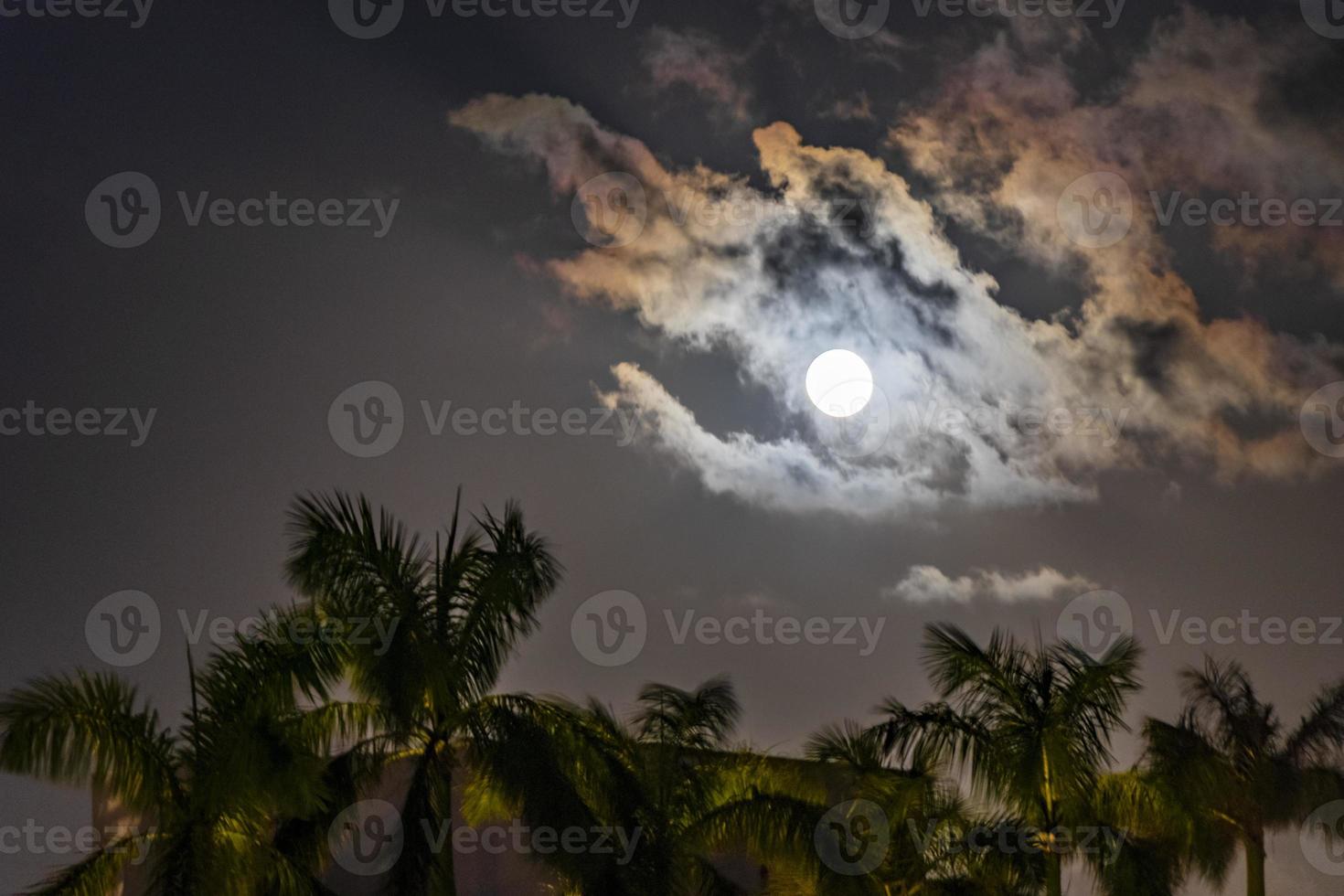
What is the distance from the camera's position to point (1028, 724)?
870 inches

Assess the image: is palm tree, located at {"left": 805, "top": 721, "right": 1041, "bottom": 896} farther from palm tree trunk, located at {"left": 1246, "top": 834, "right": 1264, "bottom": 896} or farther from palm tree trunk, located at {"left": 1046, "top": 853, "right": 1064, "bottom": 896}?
palm tree trunk, located at {"left": 1246, "top": 834, "right": 1264, "bottom": 896}

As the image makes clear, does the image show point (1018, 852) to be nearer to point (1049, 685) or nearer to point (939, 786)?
point (939, 786)

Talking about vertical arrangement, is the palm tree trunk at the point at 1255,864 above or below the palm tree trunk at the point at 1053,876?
above

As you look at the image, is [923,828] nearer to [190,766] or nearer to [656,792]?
[656,792]

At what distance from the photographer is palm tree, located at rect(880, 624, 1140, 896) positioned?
2183 cm

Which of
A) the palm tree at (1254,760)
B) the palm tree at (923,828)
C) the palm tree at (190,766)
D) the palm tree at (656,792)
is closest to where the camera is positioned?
the palm tree at (190,766)

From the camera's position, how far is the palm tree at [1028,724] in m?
21.8

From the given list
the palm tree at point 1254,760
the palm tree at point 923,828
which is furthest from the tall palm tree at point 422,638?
the palm tree at point 1254,760

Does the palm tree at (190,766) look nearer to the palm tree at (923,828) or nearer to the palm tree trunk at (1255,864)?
the palm tree at (923,828)

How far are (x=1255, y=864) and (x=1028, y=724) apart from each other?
49.9ft

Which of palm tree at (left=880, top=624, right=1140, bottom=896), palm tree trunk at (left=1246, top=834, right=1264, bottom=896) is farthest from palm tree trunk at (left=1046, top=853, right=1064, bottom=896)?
palm tree trunk at (left=1246, top=834, right=1264, bottom=896)

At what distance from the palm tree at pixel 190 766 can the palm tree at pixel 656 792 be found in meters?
3.42

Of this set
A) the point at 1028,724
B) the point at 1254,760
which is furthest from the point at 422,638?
the point at 1254,760

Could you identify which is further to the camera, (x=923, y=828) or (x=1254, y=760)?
(x=1254, y=760)
